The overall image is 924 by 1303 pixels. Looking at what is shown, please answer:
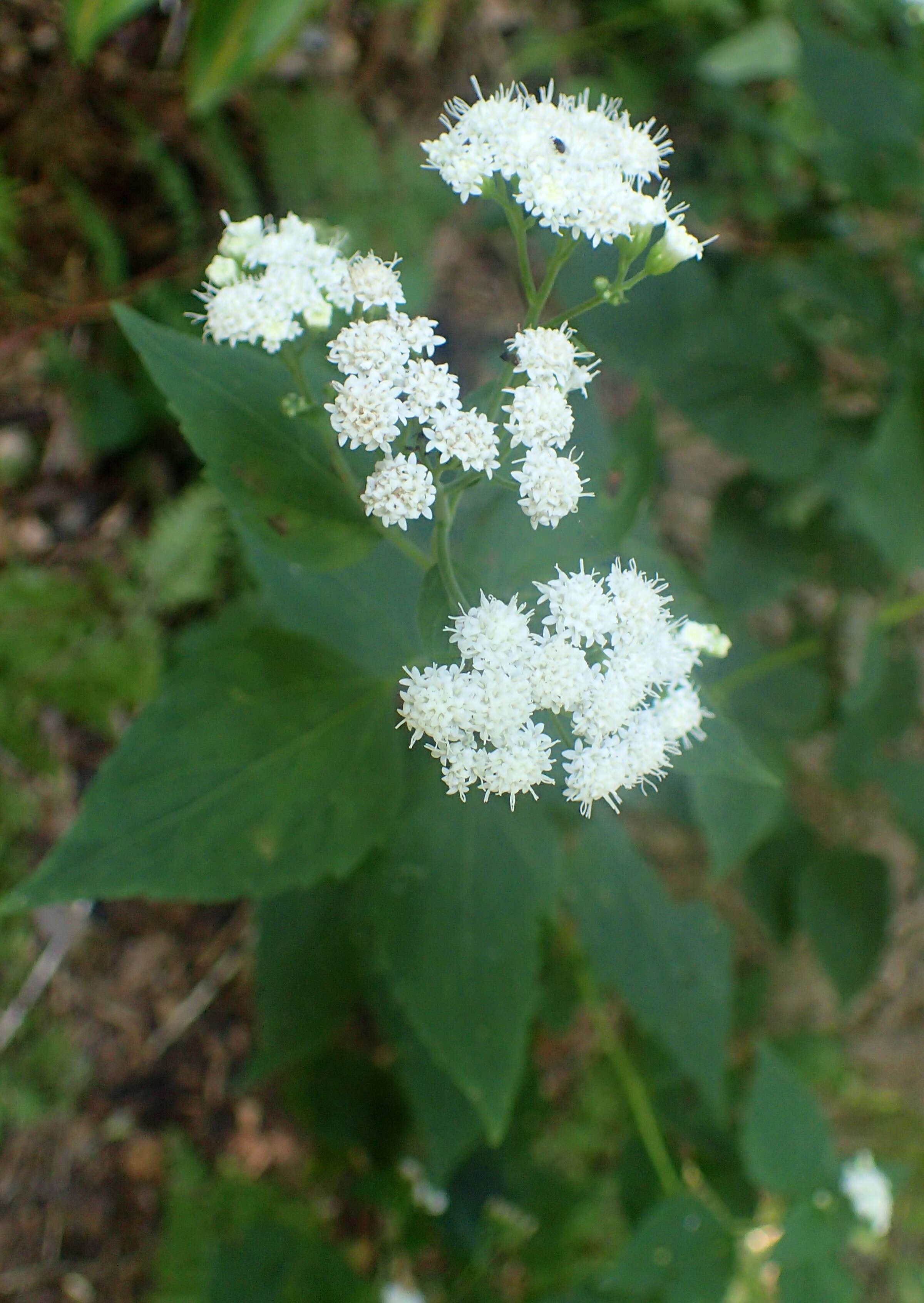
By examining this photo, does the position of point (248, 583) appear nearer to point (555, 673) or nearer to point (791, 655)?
point (791, 655)

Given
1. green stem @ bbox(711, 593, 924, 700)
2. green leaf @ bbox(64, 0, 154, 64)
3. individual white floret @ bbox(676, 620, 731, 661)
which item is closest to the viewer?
individual white floret @ bbox(676, 620, 731, 661)

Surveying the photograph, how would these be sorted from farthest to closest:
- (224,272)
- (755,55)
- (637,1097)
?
(755,55), (637,1097), (224,272)

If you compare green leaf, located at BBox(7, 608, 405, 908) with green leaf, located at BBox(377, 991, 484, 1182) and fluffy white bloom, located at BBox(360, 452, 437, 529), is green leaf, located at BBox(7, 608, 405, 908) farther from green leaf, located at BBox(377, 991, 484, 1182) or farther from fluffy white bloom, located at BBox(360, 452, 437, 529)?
green leaf, located at BBox(377, 991, 484, 1182)

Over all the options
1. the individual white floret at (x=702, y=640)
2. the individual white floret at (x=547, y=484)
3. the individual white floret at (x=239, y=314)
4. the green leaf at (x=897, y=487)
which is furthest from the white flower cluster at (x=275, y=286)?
the green leaf at (x=897, y=487)

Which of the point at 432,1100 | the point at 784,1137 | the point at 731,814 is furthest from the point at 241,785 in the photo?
the point at 784,1137

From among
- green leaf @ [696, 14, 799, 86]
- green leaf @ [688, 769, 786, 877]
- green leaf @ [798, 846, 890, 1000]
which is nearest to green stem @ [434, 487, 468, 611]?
green leaf @ [688, 769, 786, 877]

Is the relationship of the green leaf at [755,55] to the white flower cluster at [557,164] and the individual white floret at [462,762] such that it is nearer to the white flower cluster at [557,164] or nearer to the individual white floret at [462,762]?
the white flower cluster at [557,164]
